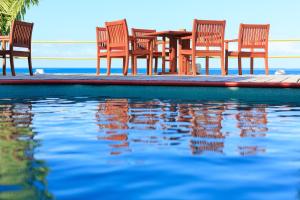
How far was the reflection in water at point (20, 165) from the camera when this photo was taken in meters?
1.65

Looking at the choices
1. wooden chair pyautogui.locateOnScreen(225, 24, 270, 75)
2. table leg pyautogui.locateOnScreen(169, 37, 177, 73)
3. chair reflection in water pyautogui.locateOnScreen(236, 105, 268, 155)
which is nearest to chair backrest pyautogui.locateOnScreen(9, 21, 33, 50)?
table leg pyautogui.locateOnScreen(169, 37, 177, 73)

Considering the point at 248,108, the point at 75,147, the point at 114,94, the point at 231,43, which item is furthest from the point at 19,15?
the point at 75,147

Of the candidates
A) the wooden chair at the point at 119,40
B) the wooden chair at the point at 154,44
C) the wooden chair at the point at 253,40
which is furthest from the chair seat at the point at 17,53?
the wooden chair at the point at 253,40

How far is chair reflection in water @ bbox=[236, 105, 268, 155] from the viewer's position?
8.43 ft

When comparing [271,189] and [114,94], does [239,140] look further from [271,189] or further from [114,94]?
[114,94]

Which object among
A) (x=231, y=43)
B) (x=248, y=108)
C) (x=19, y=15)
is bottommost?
(x=248, y=108)

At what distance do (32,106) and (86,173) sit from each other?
10.3ft

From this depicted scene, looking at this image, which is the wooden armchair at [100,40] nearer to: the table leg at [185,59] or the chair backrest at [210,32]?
the table leg at [185,59]

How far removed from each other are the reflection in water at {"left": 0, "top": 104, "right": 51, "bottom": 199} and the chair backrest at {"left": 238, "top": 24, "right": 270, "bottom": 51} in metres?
4.98

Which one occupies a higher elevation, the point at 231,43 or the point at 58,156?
the point at 231,43

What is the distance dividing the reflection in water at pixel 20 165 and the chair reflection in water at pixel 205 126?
2.64ft

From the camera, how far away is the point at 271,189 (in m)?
1.75

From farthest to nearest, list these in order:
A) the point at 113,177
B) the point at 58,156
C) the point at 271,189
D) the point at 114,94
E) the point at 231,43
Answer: the point at 231,43 < the point at 114,94 < the point at 58,156 < the point at 113,177 < the point at 271,189

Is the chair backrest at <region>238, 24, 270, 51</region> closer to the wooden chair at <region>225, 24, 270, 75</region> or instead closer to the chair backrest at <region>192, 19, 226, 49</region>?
the wooden chair at <region>225, 24, 270, 75</region>
